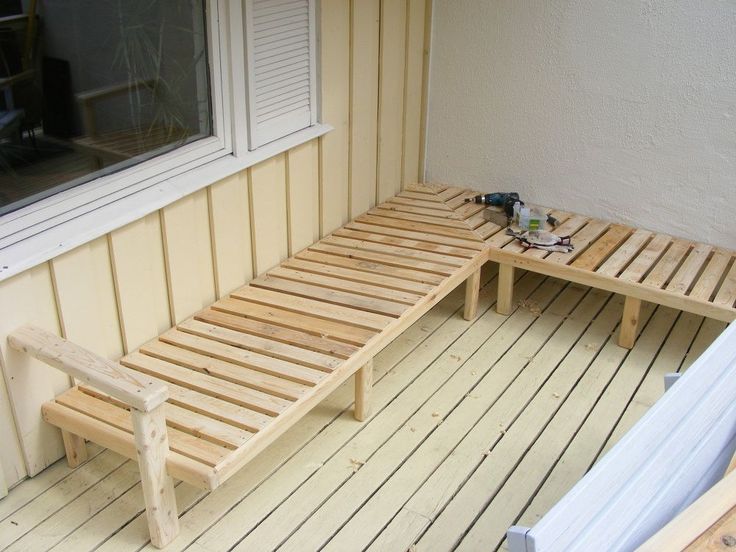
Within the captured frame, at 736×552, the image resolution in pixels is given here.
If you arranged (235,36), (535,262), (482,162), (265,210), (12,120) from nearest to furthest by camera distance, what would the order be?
(12,120)
(235,36)
(265,210)
(535,262)
(482,162)

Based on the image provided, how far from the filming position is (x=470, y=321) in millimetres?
4047

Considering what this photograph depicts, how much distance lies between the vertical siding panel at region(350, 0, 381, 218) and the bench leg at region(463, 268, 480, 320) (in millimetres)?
701

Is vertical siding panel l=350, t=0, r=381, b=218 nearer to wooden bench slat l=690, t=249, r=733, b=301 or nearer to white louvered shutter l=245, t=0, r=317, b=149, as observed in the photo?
white louvered shutter l=245, t=0, r=317, b=149

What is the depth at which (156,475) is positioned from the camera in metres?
2.52

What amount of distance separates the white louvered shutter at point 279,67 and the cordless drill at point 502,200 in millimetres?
1115

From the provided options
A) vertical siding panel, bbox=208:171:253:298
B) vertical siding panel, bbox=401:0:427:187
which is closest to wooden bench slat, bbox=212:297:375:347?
vertical siding panel, bbox=208:171:253:298

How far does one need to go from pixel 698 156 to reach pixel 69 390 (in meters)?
2.85

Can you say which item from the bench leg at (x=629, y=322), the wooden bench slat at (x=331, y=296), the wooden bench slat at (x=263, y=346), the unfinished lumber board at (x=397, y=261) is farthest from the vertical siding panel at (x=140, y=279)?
the bench leg at (x=629, y=322)

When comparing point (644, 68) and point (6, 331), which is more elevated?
point (644, 68)

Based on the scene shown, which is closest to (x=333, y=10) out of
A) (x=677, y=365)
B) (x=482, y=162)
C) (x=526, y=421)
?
(x=482, y=162)

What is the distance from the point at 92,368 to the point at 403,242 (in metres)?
1.82

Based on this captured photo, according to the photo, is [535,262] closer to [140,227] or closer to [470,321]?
[470,321]

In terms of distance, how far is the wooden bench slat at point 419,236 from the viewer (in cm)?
397

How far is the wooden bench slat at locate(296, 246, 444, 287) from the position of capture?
3.66m
